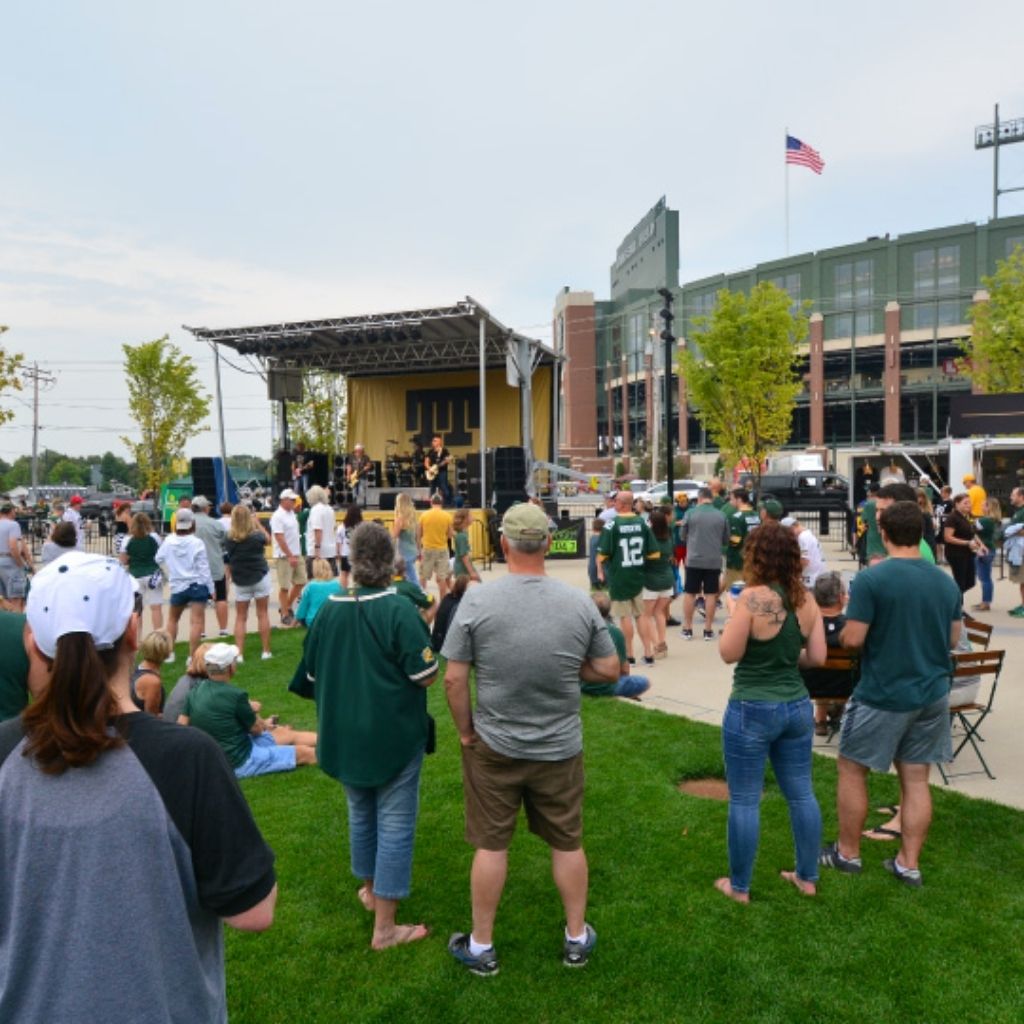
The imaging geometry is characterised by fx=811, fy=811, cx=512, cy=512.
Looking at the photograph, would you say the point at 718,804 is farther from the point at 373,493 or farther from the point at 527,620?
the point at 373,493

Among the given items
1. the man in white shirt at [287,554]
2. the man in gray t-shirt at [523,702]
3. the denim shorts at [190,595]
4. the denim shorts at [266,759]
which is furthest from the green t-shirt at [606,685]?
the man in white shirt at [287,554]

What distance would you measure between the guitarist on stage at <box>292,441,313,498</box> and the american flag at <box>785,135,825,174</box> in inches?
1028

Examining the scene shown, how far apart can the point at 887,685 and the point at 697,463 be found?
55.8 metres

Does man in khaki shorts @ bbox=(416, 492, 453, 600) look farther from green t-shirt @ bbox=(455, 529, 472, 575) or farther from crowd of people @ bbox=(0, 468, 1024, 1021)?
crowd of people @ bbox=(0, 468, 1024, 1021)

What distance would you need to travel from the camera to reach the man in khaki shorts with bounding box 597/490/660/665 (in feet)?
25.0

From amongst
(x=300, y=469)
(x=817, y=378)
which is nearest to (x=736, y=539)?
(x=300, y=469)

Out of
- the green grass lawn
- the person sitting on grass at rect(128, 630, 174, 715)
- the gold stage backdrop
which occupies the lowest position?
the green grass lawn

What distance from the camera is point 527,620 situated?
2.98 m

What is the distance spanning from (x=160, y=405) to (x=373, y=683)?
30.7 meters

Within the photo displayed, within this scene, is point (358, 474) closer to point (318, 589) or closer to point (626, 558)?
point (626, 558)

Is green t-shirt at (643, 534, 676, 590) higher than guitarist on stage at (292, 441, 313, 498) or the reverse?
the reverse

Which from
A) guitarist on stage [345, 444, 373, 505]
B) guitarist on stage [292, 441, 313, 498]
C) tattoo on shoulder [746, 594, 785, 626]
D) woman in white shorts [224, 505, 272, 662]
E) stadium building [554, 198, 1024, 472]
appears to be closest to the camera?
tattoo on shoulder [746, 594, 785, 626]

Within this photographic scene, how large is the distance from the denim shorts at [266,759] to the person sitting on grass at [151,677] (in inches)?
28.1

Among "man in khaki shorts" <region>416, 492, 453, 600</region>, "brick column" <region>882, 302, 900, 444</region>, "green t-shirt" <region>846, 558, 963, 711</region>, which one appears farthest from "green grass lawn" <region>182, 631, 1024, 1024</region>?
"brick column" <region>882, 302, 900, 444</region>
